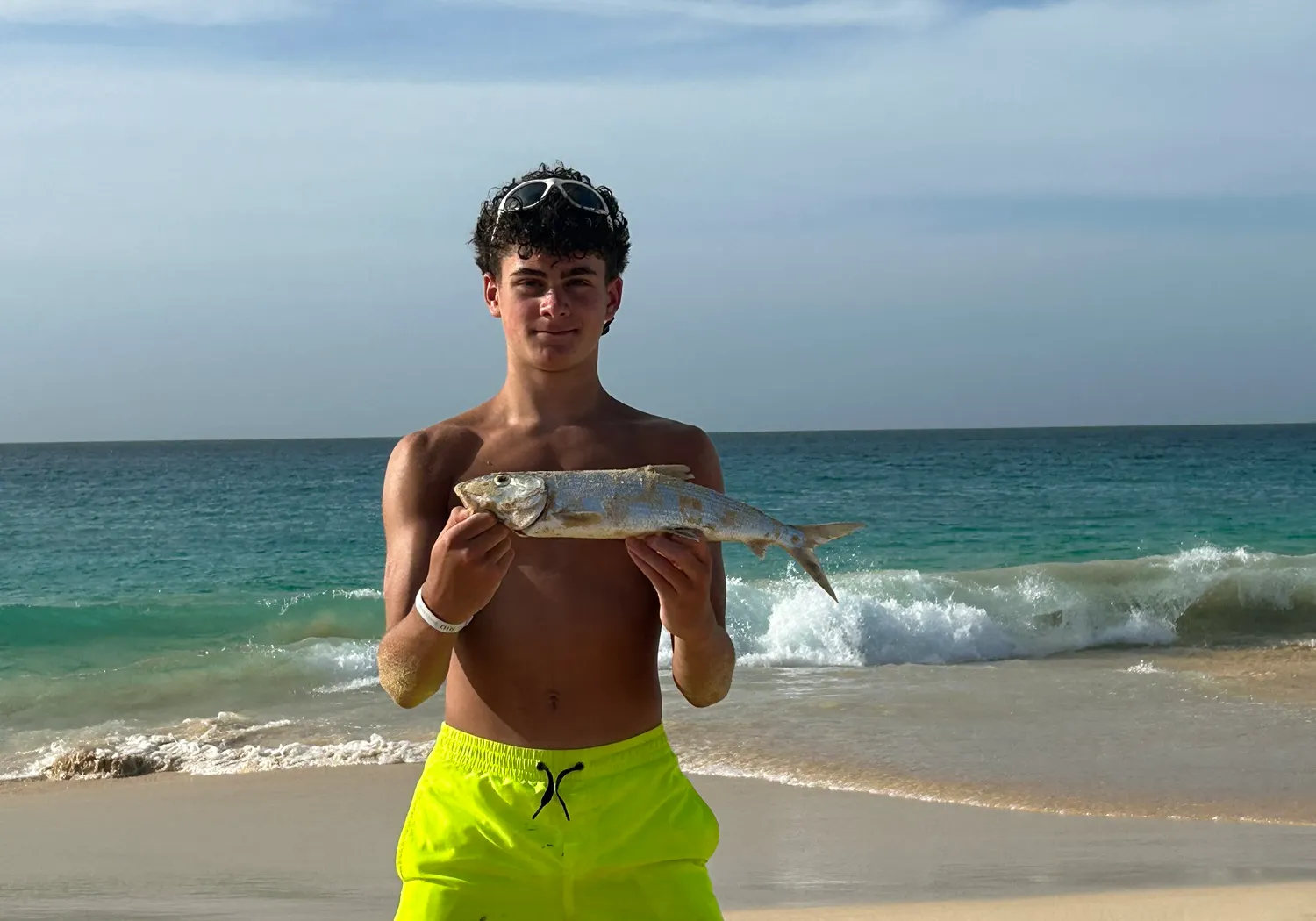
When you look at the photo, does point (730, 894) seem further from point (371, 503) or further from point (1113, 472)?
point (1113, 472)

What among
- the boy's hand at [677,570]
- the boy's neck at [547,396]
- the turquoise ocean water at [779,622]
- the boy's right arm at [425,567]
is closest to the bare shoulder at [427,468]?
the boy's right arm at [425,567]

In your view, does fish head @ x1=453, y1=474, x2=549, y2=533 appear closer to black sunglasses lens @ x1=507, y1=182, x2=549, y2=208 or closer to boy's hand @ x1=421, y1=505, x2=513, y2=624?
boy's hand @ x1=421, y1=505, x2=513, y2=624

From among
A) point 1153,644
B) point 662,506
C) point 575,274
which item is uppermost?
point 575,274

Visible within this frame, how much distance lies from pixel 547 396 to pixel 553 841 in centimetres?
105

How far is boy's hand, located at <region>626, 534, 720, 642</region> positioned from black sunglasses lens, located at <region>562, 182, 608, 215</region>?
898 millimetres

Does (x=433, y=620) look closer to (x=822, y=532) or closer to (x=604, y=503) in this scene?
(x=604, y=503)

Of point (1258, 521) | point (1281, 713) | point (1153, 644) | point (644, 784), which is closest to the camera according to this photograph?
point (644, 784)

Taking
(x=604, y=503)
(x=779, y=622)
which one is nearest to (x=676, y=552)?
(x=604, y=503)

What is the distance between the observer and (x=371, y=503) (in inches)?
1610

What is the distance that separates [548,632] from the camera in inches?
120

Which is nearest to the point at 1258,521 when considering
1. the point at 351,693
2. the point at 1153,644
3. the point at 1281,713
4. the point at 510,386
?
the point at 1153,644

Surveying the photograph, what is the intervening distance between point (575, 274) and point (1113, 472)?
49.2 m

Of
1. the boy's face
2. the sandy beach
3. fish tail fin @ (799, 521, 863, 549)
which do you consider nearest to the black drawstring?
fish tail fin @ (799, 521, 863, 549)

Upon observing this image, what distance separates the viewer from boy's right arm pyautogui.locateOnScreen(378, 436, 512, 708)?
A: 273 cm
